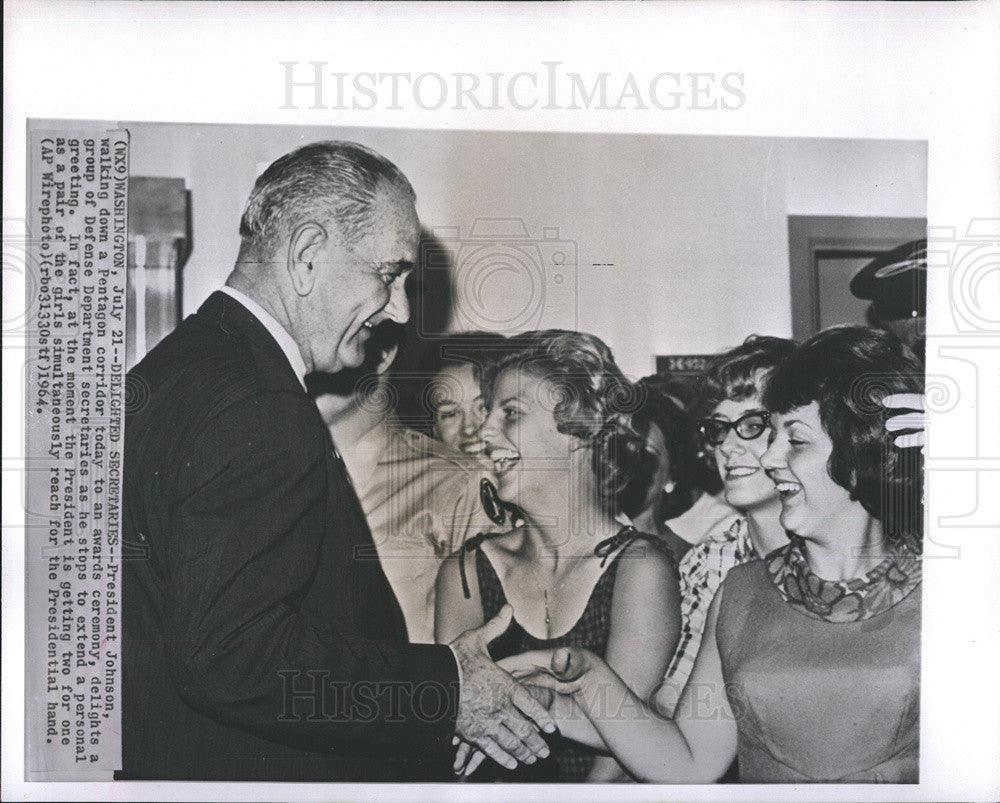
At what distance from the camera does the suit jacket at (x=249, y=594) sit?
1701 millimetres

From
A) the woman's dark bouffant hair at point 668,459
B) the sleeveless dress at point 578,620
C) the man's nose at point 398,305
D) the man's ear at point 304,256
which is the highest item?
the man's ear at point 304,256

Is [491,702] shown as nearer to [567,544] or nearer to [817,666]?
[567,544]

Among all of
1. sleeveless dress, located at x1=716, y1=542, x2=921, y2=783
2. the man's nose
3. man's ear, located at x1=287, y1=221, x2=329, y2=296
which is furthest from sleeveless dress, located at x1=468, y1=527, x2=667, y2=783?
man's ear, located at x1=287, y1=221, x2=329, y2=296

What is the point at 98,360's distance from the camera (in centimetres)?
174

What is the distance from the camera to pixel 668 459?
5.76ft

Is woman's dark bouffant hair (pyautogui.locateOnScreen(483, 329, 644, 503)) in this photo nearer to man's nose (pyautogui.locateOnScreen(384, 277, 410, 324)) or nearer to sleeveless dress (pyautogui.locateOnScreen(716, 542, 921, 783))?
man's nose (pyautogui.locateOnScreen(384, 277, 410, 324))

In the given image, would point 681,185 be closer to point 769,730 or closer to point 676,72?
point 676,72

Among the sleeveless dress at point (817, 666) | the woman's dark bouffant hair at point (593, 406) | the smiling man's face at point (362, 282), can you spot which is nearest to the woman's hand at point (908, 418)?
the sleeveless dress at point (817, 666)

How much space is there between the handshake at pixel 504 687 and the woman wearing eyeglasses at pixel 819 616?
0.48 feet

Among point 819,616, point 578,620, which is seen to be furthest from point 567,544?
point 819,616

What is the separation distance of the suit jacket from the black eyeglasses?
2.04 feet

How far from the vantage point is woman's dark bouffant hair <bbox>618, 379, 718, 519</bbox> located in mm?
1753

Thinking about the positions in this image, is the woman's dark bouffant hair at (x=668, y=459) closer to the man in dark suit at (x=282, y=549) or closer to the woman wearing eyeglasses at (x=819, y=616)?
the woman wearing eyeglasses at (x=819, y=616)

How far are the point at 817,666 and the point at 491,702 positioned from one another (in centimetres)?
61
